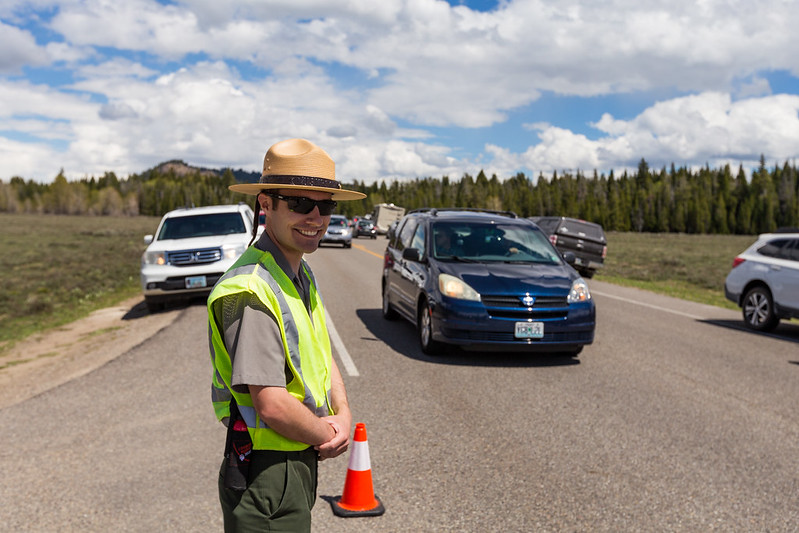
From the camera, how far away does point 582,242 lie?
22.9 metres

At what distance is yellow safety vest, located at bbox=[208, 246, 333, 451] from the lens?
6.55ft

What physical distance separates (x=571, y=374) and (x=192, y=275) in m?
8.06

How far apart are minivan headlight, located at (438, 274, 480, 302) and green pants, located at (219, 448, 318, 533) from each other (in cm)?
628

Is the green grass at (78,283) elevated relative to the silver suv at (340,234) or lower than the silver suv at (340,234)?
lower

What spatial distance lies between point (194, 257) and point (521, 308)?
7649 mm

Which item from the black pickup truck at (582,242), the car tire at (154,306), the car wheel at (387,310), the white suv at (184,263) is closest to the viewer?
the car wheel at (387,310)

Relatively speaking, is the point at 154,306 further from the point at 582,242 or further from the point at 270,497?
the point at 582,242

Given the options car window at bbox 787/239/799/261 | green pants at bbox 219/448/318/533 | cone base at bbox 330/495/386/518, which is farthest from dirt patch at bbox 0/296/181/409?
car window at bbox 787/239/799/261

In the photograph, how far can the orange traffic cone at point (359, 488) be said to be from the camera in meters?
4.10

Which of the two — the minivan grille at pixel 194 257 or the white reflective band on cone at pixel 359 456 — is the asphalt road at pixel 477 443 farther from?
the minivan grille at pixel 194 257

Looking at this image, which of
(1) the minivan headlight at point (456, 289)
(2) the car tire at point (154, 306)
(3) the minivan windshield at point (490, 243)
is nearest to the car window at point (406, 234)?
(3) the minivan windshield at point (490, 243)

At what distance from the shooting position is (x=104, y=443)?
5.53 meters

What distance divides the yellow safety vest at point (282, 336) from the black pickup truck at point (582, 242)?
827 inches

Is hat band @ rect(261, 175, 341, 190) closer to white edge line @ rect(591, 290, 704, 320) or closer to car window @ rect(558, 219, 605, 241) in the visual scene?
white edge line @ rect(591, 290, 704, 320)
